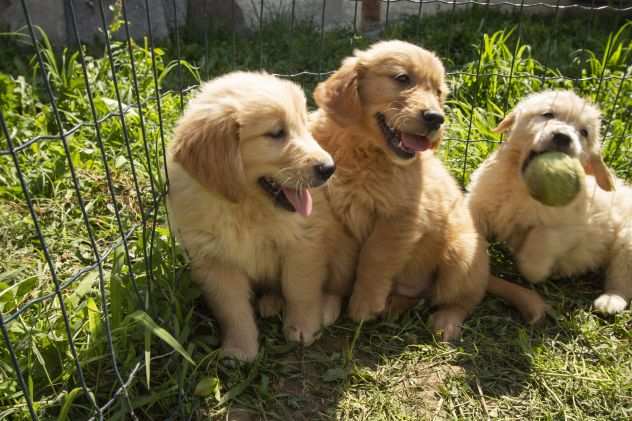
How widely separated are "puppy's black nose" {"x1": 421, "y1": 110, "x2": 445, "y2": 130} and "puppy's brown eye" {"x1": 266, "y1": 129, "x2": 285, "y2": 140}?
70 cm

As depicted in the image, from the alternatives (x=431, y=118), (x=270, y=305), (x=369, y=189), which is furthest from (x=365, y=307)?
(x=431, y=118)

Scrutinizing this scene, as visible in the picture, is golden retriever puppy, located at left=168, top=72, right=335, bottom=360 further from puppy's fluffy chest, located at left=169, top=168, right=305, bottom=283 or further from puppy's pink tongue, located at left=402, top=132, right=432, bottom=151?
puppy's pink tongue, located at left=402, top=132, right=432, bottom=151

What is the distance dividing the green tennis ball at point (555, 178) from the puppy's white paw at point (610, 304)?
0.62m

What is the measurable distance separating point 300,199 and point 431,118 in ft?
2.37

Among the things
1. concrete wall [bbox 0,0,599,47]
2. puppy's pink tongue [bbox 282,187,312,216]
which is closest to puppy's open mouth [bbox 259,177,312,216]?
puppy's pink tongue [bbox 282,187,312,216]

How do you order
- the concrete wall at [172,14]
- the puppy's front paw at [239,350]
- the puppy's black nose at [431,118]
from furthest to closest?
1. the concrete wall at [172,14]
2. the puppy's black nose at [431,118]
3. the puppy's front paw at [239,350]

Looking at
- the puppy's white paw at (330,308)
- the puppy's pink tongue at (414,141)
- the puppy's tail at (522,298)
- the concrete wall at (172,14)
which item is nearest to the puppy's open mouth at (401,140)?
the puppy's pink tongue at (414,141)

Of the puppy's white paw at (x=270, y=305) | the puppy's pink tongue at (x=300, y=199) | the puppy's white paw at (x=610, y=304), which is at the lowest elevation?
the puppy's white paw at (x=610, y=304)

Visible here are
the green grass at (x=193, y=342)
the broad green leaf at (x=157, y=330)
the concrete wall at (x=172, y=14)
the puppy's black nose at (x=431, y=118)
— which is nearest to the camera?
the broad green leaf at (x=157, y=330)

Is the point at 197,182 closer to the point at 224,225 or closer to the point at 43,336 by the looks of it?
the point at 224,225

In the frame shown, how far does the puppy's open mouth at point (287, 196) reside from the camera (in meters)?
2.34

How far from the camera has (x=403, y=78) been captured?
8.80 feet

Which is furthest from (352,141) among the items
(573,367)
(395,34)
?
(395,34)

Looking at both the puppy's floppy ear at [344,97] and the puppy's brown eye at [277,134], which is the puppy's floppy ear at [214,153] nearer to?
the puppy's brown eye at [277,134]
